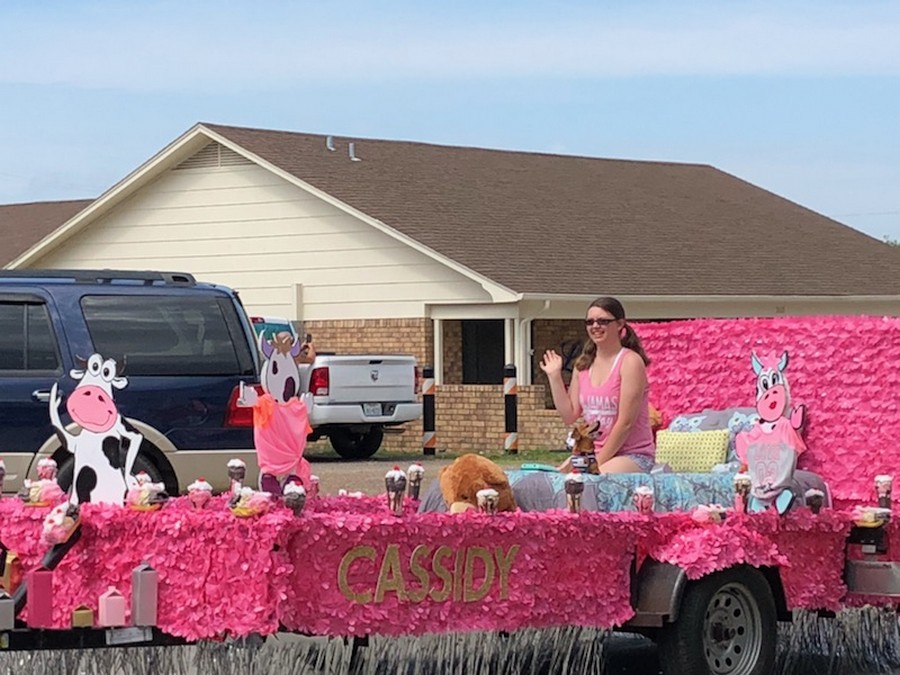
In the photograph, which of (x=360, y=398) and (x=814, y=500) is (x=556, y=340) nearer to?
(x=360, y=398)

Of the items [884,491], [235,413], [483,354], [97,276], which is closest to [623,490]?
[884,491]

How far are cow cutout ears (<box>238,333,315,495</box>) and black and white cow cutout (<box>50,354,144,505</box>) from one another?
56 cm

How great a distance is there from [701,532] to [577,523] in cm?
69

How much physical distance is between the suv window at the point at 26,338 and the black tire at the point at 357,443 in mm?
10055

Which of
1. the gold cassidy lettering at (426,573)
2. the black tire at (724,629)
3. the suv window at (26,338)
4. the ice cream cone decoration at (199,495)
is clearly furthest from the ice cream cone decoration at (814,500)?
the suv window at (26,338)

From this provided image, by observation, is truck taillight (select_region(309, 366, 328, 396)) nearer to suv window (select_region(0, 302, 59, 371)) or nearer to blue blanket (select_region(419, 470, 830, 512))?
suv window (select_region(0, 302, 59, 371))

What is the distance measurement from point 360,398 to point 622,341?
1280 centimetres

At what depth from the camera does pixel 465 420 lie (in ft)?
83.9

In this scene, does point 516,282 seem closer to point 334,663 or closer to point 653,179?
point 653,179

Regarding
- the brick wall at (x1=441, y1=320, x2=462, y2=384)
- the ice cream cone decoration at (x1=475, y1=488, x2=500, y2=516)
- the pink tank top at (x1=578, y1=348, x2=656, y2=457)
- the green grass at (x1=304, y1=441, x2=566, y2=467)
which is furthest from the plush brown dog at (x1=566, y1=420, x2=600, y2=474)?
the brick wall at (x1=441, y1=320, x2=462, y2=384)

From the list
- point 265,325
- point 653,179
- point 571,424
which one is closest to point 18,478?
point 571,424

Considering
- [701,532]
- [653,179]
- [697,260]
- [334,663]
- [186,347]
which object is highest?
[653,179]

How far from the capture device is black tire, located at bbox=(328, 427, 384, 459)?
22.5 m

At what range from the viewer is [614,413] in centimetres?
910
